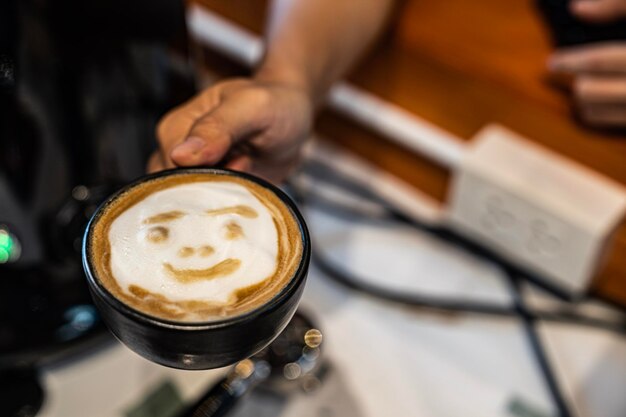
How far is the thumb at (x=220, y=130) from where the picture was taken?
49 cm

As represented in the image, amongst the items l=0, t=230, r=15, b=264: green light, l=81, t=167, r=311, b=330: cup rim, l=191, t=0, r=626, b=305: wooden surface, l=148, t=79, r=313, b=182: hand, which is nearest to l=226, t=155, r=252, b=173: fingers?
l=148, t=79, r=313, b=182: hand

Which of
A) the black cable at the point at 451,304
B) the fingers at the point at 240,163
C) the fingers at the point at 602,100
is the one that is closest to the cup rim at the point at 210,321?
the fingers at the point at 240,163

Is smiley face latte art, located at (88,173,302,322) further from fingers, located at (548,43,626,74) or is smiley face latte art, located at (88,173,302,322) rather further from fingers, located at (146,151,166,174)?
fingers, located at (548,43,626,74)

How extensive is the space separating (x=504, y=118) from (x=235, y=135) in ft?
1.34

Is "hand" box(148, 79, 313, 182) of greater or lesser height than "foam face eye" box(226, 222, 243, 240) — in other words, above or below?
below

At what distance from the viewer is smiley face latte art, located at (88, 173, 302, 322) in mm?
401

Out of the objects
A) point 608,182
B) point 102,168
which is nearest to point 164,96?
point 102,168

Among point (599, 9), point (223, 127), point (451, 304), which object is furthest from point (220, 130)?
point (599, 9)

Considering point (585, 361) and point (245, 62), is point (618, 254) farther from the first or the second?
point (245, 62)

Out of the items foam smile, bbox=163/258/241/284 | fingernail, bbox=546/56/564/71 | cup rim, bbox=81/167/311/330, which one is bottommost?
fingernail, bbox=546/56/564/71

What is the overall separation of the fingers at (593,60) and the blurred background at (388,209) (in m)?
0.01

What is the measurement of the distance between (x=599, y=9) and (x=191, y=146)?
0.54 m

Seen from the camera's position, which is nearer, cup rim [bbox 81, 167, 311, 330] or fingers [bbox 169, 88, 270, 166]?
cup rim [bbox 81, 167, 311, 330]

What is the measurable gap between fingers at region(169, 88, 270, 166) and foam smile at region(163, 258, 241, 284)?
95 millimetres
